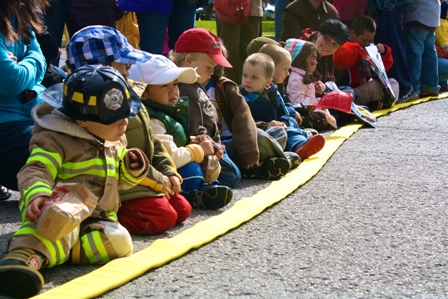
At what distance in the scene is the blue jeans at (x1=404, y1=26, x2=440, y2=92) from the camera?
1059cm

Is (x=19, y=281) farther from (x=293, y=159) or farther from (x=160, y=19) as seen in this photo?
(x=160, y=19)

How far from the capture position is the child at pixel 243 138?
5.63 metres

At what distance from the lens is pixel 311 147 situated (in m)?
6.36

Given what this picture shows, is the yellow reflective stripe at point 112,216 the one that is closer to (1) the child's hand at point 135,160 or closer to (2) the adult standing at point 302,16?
(1) the child's hand at point 135,160

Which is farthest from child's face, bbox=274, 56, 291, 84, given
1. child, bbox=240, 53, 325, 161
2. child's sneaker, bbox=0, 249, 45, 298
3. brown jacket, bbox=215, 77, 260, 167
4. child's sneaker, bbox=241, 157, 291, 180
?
child's sneaker, bbox=0, 249, 45, 298

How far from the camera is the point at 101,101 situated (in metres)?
3.53

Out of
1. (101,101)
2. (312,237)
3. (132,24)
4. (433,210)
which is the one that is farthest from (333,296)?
(132,24)

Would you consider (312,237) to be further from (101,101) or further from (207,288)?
(101,101)

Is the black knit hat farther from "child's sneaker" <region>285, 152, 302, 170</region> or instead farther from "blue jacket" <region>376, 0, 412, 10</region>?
"child's sneaker" <region>285, 152, 302, 170</region>

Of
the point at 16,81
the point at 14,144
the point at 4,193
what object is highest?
the point at 16,81

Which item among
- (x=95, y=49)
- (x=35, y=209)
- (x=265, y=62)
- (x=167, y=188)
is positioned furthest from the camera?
(x=265, y=62)

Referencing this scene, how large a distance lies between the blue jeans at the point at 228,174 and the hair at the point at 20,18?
1.45 m

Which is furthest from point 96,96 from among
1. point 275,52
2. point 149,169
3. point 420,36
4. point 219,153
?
point 420,36

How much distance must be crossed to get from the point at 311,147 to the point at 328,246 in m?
2.44
